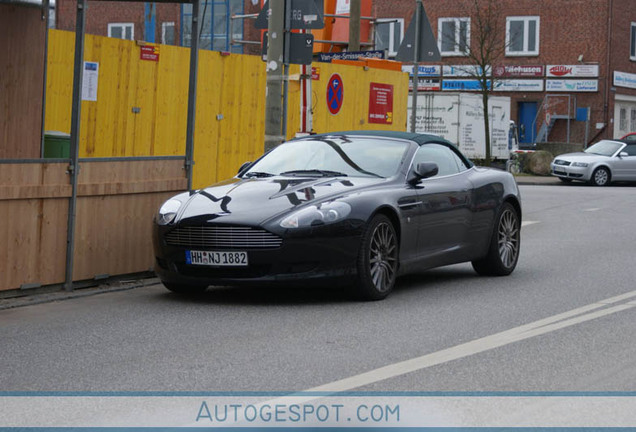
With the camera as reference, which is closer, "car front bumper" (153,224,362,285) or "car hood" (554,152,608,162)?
"car front bumper" (153,224,362,285)

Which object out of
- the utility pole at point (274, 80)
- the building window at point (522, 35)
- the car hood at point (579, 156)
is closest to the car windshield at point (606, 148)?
the car hood at point (579, 156)

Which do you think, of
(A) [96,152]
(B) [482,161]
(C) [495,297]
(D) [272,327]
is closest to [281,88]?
(A) [96,152]

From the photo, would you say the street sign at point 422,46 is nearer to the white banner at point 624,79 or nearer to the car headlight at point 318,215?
the car headlight at point 318,215

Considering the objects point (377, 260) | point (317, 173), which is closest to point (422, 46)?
point (317, 173)

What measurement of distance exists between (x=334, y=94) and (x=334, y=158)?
7.73m

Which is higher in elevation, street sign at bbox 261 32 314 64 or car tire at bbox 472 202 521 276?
street sign at bbox 261 32 314 64

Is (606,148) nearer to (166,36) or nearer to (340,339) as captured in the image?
(166,36)

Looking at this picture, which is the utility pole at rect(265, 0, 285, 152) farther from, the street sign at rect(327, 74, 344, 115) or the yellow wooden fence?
the street sign at rect(327, 74, 344, 115)

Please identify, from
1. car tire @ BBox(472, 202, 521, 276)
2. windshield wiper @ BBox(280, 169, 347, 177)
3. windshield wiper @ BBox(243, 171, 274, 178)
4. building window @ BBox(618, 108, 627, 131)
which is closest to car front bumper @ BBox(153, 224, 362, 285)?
windshield wiper @ BBox(280, 169, 347, 177)

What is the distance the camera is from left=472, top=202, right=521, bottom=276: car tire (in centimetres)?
1178

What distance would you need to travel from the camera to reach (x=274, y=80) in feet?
42.7

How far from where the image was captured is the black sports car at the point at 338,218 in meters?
9.41

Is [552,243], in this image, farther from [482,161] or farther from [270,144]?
[482,161]

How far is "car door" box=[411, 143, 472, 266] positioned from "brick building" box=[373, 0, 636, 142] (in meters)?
41.6
